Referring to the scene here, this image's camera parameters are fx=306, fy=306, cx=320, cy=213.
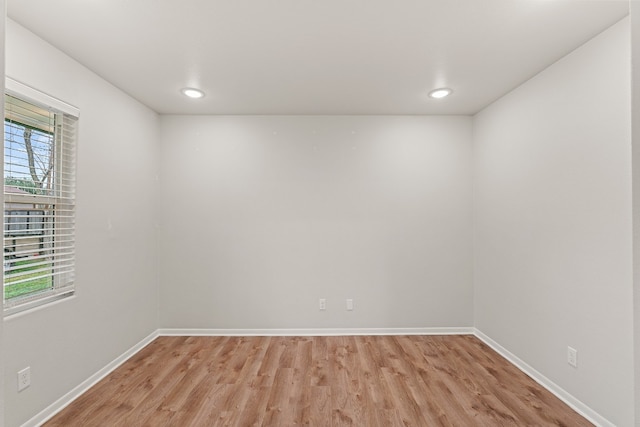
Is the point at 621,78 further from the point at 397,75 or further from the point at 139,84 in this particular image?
the point at 139,84

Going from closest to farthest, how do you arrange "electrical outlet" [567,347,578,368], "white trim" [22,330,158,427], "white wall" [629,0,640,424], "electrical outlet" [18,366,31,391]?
"white wall" [629,0,640,424] → "electrical outlet" [18,366,31,391] → "white trim" [22,330,158,427] → "electrical outlet" [567,347,578,368]

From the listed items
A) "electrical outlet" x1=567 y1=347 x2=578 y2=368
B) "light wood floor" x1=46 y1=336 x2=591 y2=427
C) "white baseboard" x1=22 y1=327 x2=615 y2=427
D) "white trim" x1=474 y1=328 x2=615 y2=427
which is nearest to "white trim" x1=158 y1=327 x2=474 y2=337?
"white baseboard" x1=22 y1=327 x2=615 y2=427

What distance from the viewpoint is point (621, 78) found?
188 cm

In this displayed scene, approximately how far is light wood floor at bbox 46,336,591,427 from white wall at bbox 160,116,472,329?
42 centimetres

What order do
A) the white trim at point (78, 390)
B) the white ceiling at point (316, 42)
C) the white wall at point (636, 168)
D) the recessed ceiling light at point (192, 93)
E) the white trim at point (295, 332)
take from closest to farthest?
the white wall at point (636, 168) < the white ceiling at point (316, 42) < the white trim at point (78, 390) < the recessed ceiling light at point (192, 93) < the white trim at point (295, 332)

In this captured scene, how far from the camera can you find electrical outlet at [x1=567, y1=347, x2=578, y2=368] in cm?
220

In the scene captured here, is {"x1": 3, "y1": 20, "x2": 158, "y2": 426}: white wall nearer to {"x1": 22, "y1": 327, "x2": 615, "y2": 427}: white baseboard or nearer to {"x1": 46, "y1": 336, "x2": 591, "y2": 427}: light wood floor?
{"x1": 22, "y1": 327, "x2": 615, "y2": 427}: white baseboard

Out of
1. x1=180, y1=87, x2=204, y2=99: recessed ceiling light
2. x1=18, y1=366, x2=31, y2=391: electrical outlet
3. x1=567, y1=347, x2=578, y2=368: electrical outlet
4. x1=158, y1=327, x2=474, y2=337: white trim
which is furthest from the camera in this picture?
x1=158, y1=327, x2=474, y2=337: white trim

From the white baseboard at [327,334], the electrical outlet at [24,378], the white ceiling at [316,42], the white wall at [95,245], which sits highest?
the white ceiling at [316,42]

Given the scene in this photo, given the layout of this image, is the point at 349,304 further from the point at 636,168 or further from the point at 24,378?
the point at 636,168

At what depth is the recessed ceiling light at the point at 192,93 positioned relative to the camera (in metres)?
2.88

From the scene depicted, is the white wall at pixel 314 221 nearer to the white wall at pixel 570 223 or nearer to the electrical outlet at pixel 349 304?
the electrical outlet at pixel 349 304

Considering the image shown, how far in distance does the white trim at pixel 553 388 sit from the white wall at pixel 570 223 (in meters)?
0.04

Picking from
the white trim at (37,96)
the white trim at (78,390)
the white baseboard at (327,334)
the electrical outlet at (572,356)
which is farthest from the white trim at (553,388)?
the white trim at (37,96)
